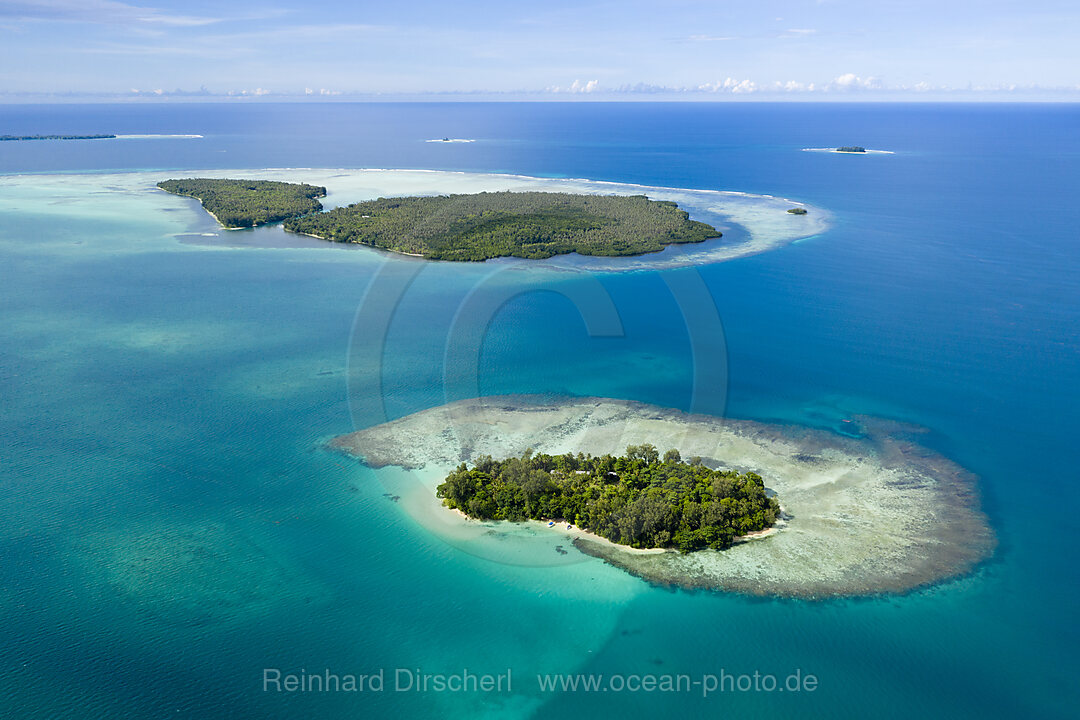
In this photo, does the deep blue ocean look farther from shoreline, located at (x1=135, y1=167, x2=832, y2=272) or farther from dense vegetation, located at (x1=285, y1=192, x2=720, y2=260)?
dense vegetation, located at (x1=285, y1=192, x2=720, y2=260)

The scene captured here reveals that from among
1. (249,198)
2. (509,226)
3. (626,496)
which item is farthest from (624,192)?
(626,496)

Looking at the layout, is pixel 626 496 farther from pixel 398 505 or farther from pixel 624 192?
pixel 624 192

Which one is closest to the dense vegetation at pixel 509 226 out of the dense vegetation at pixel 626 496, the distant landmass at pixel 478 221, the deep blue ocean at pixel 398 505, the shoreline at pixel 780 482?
the distant landmass at pixel 478 221

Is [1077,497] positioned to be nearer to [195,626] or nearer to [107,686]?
[195,626]

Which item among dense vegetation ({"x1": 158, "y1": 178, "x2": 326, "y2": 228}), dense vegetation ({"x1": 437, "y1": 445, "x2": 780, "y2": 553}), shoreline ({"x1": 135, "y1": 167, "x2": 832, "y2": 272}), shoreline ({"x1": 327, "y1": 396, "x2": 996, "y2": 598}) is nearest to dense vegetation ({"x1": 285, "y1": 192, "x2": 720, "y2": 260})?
shoreline ({"x1": 135, "y1": 167, "x2": 832, "y2": 272})

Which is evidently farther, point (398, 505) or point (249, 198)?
point (249, 198)

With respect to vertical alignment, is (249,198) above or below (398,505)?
above

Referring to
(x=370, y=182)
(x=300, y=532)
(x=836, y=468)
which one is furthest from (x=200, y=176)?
(x=836, y=468)
